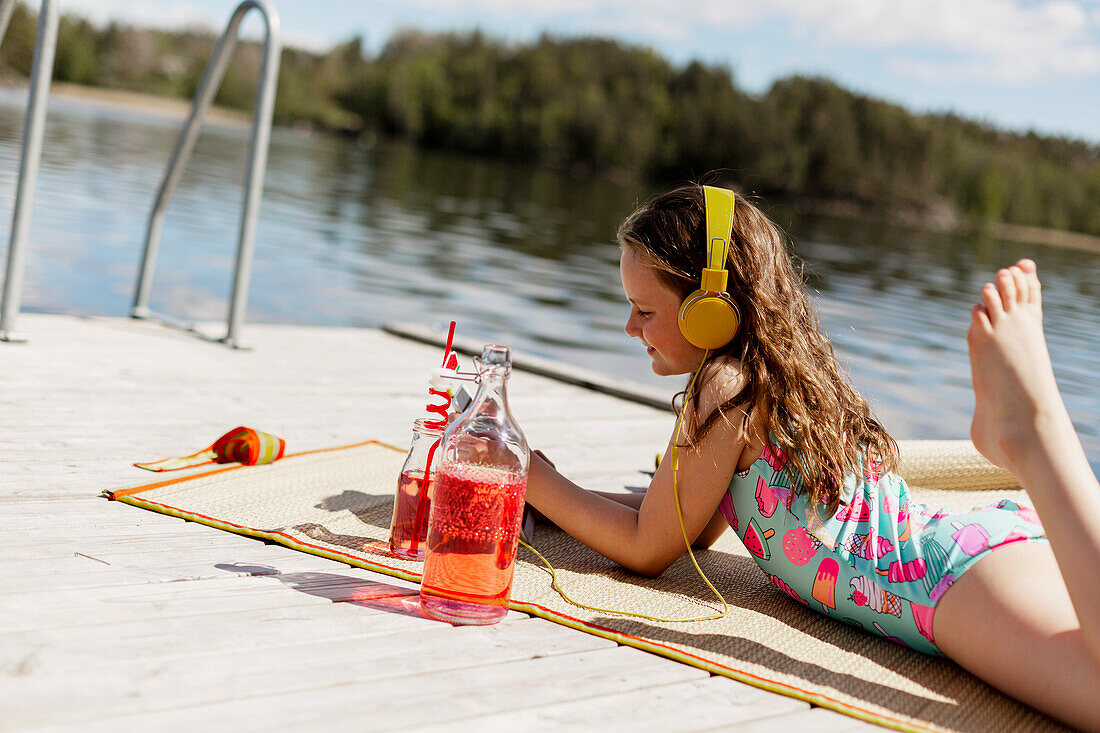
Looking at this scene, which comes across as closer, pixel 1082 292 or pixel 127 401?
pixel 127 401

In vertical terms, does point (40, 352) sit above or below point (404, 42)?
below

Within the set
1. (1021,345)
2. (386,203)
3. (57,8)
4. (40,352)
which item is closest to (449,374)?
(1021,345)

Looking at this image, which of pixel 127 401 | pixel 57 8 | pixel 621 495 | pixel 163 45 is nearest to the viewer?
pixel 621 495

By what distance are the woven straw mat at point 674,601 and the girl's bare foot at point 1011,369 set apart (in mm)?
493

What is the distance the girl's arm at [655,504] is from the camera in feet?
6.99

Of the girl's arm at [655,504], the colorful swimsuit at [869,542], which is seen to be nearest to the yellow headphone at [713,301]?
the girl's arm at [655,504]

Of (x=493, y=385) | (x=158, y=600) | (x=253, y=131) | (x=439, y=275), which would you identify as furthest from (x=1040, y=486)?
(x=439, y=275)

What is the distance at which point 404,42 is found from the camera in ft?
315

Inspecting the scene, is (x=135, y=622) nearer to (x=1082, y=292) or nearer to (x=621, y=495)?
(x=621, y=495)

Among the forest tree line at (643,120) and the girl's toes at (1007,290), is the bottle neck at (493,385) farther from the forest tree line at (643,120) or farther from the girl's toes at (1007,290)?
the forest tree line at (643,120)

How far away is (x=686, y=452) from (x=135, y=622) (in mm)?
1096

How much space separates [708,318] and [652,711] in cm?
81

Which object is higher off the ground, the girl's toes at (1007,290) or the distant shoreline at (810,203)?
the distant shoreline at (810,203)

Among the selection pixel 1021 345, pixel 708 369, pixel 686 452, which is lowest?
pixel 686 452
